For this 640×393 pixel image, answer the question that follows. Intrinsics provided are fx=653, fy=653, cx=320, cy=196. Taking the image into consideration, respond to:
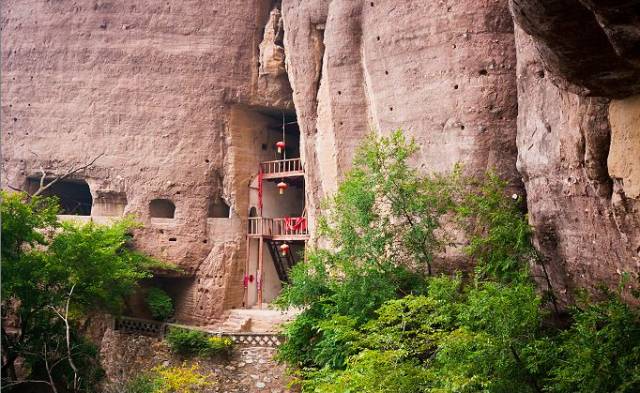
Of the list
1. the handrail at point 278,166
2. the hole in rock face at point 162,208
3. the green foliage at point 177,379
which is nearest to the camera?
the green foliage at point 177,379

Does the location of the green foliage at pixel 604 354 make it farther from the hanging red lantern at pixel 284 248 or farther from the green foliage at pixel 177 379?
the hanging red lantern at pixel 284 248

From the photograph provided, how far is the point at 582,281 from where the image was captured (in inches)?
374

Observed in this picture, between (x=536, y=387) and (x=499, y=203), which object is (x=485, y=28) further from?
(x=536, y=387)

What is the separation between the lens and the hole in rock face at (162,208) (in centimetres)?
1912

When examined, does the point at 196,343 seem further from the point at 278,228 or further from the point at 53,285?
the point at 278,228

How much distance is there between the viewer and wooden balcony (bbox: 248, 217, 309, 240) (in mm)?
19266

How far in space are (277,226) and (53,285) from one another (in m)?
7.26

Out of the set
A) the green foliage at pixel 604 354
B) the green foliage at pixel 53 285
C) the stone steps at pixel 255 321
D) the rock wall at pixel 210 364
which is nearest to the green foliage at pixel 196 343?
the rock wall at pixel 210 364

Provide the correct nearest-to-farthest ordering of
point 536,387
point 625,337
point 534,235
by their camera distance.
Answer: point 625,337, point 536,387, point 534,235

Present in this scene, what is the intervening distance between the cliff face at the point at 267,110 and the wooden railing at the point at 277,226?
1.34ft

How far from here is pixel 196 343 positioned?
16078 mm

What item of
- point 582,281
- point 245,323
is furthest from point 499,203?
point 245,323

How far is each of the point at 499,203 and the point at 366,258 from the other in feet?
8.77

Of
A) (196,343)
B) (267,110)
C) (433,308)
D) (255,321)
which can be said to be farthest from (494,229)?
(267,110)
